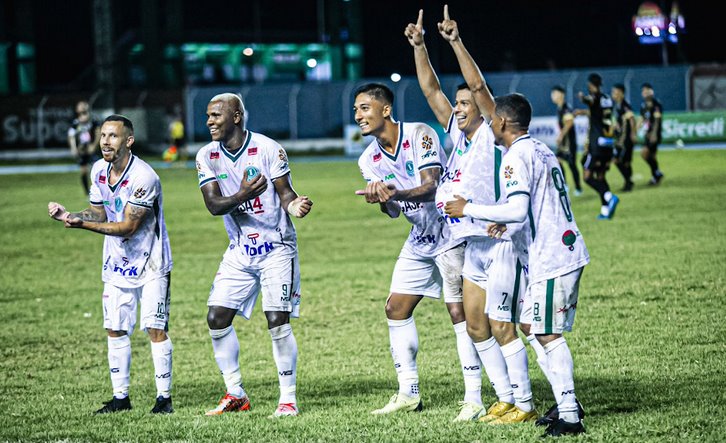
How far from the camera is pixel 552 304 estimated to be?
6.20 meters

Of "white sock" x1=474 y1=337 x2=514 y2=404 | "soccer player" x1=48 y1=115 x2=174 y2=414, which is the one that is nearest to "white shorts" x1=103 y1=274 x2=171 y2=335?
"soccer player" x1=48 y1=115 x2=174 y2=414

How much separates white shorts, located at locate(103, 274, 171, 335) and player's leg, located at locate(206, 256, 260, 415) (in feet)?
1.22

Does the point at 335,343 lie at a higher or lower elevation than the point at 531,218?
lower

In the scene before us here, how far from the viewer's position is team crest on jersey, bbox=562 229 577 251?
621 centimetres

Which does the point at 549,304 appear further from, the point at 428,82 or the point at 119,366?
the point at 119,366

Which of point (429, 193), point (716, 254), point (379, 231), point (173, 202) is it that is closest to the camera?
point (429, 193)

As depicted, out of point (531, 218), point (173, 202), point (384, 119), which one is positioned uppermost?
point (384, 119)

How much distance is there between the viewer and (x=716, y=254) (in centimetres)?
1427

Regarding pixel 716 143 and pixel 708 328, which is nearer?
pixel 708 328

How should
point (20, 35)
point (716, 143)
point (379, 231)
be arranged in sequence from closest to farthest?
point (379, 231), point (716, 143), point (20, 35)

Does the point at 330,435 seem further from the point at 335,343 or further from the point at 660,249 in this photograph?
the point at 660,249

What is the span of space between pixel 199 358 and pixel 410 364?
3017 mm

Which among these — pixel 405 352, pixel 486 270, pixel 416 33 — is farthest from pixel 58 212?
pixel 486 270

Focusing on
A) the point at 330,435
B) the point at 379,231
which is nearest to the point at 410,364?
the point at 330,435
